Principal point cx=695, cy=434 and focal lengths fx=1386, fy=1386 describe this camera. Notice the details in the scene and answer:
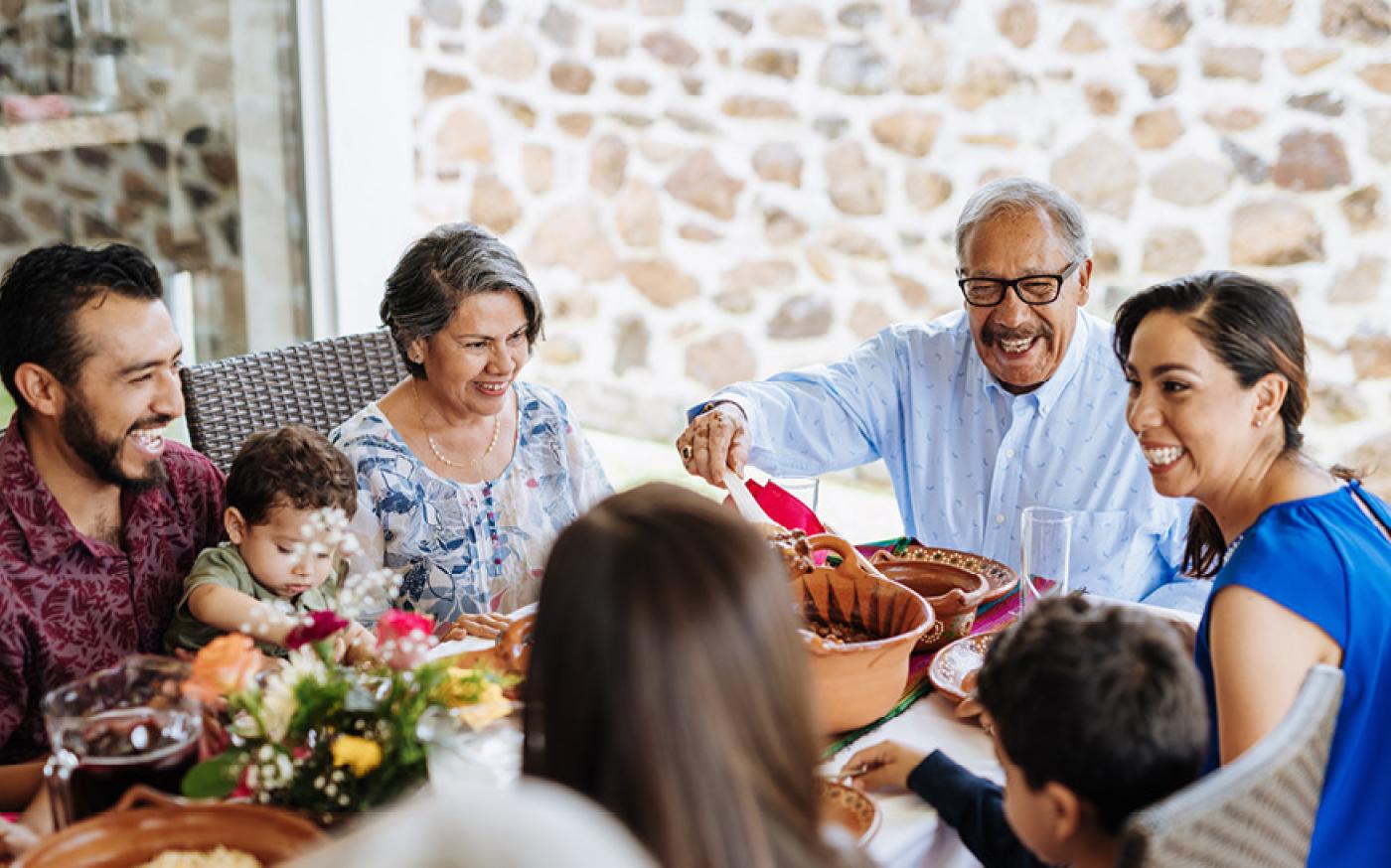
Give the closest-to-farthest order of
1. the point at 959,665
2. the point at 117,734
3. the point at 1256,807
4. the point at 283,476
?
the point at 1256,807 < the point at 117,734 < the point at 959,665 < the point at 283,476

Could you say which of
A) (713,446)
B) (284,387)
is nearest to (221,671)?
(713,446)

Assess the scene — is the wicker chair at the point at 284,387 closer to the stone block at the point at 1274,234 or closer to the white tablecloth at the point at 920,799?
the white tablecloth at the point at 920,799

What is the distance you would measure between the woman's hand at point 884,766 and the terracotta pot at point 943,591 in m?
0.36

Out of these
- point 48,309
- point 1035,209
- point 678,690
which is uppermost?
point 1035,209

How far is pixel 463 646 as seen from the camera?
197cm

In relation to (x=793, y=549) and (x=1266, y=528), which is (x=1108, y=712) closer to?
(x=1266, y=528)

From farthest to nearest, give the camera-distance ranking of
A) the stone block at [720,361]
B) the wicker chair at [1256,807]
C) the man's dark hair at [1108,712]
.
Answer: the stone block at [720,361], the man's dark hair at [1108,712], the wicker chair at [1256,807]

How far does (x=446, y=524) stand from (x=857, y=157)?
2.65 meters

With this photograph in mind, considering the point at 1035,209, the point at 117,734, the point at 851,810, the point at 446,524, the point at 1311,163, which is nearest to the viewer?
the point at 117,734

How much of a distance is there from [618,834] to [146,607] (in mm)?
1560

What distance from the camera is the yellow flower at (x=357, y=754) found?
4.31ft

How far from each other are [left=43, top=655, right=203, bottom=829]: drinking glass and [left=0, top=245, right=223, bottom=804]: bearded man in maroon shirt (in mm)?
538

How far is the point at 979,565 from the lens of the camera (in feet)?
7.11

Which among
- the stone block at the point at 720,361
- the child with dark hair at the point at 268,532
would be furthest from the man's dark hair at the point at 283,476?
the stone block at the point at 720,361
